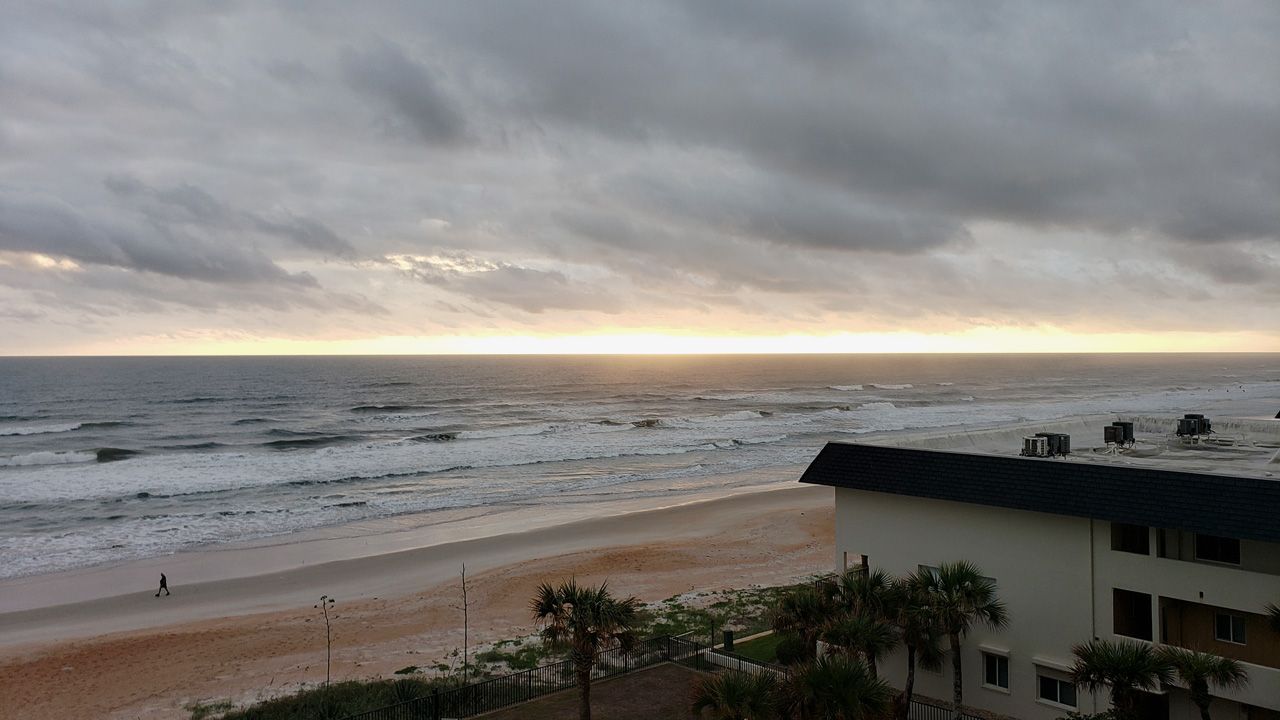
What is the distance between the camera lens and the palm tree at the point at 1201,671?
1439cm

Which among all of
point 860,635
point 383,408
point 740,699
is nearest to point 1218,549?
point 860,635

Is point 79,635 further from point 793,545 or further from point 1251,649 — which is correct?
point 1251,649

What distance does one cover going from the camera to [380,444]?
265 feet

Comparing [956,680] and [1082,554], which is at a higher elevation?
[1082,554]

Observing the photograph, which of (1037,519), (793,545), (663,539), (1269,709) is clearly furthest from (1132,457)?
(663,539)

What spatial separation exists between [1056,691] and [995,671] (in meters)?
1.31

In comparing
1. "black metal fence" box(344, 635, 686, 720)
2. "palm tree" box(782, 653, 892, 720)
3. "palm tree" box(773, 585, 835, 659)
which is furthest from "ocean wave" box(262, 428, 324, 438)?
"palm tree" box(782, 653, 892, 720)

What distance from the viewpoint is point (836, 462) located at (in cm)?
2156

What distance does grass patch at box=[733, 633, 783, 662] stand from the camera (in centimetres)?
2338

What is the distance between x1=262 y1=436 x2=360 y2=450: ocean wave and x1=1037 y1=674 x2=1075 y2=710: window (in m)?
73.7

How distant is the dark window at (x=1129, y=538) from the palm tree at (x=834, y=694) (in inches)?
272

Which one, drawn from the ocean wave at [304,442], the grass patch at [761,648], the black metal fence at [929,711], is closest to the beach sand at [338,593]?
the grass patch at [761,648]

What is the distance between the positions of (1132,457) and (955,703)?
29.5 feet

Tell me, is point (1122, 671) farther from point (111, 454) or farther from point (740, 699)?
point (111, 454)
